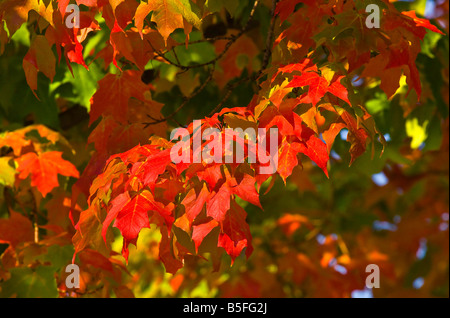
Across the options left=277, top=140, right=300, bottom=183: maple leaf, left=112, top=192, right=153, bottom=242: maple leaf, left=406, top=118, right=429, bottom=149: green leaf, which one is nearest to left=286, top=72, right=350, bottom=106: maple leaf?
left=277, top=140, right=300, bottom=183: maple leaf

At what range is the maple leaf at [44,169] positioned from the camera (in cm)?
262

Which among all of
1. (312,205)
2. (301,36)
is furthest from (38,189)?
(312,205)

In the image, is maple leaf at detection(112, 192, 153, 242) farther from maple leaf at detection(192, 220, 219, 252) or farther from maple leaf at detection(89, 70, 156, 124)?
maple leaf at detection(89, 70, 156, 124)

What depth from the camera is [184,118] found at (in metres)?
3.28

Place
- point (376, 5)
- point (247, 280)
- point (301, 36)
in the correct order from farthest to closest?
point (247, 280), point (301, 36), point (376, 5)

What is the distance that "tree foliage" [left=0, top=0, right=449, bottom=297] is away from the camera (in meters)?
1.87

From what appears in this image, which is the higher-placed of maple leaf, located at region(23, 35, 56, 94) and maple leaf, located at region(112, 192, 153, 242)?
maple leaf, located at region(23, 35, 56, 94)

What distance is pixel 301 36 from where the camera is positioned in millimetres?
2174

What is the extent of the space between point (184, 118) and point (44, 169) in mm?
879

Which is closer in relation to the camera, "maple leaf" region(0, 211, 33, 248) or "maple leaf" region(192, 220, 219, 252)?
"maple leaf" region(192, 220, 219, 252)

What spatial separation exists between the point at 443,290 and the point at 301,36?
4.37m

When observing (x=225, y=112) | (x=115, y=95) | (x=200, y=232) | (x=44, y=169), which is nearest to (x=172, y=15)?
(x=225, y=112)

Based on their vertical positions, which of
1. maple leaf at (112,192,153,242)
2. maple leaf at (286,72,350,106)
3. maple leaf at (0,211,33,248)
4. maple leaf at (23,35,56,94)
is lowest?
maple leaf at (0,211,33,248)

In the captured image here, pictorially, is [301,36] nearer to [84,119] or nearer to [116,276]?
[116,276]
